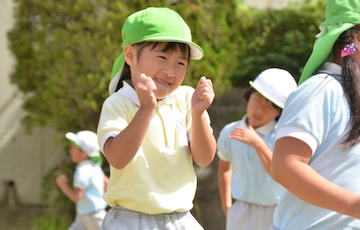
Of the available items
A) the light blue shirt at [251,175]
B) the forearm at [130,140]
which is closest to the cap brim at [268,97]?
the light blue shirt at [251,175]

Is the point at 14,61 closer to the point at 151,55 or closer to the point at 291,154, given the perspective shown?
the point at 151,55

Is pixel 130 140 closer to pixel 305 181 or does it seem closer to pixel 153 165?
pixel 153 165

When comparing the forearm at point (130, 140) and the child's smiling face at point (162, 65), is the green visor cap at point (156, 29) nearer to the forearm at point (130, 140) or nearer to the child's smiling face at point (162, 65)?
the child's smiling face at point (162, 65)

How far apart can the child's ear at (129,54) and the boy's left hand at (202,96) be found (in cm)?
34

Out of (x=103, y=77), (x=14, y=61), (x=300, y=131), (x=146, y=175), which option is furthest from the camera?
(x=14, y=61)

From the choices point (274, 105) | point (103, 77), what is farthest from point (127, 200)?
point (103, 77)

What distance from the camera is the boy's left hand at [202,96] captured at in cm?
385

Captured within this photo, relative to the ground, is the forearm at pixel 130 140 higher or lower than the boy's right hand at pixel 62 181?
higher

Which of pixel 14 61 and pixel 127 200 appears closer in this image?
pixel 127 200

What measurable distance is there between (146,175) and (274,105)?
7.13 feet

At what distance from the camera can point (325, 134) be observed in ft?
10.4

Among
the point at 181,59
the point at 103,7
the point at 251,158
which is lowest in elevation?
the point at 251,158

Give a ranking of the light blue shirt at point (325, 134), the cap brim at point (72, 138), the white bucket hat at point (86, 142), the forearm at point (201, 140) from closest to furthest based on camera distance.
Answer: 1. the light blue shirt at point (325, 134)
2. the forearm at point (201, 140)
3. the cap brim at point (72, 138)
4. the white bucket hat at point (86, 142)

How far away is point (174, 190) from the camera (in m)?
3.94
